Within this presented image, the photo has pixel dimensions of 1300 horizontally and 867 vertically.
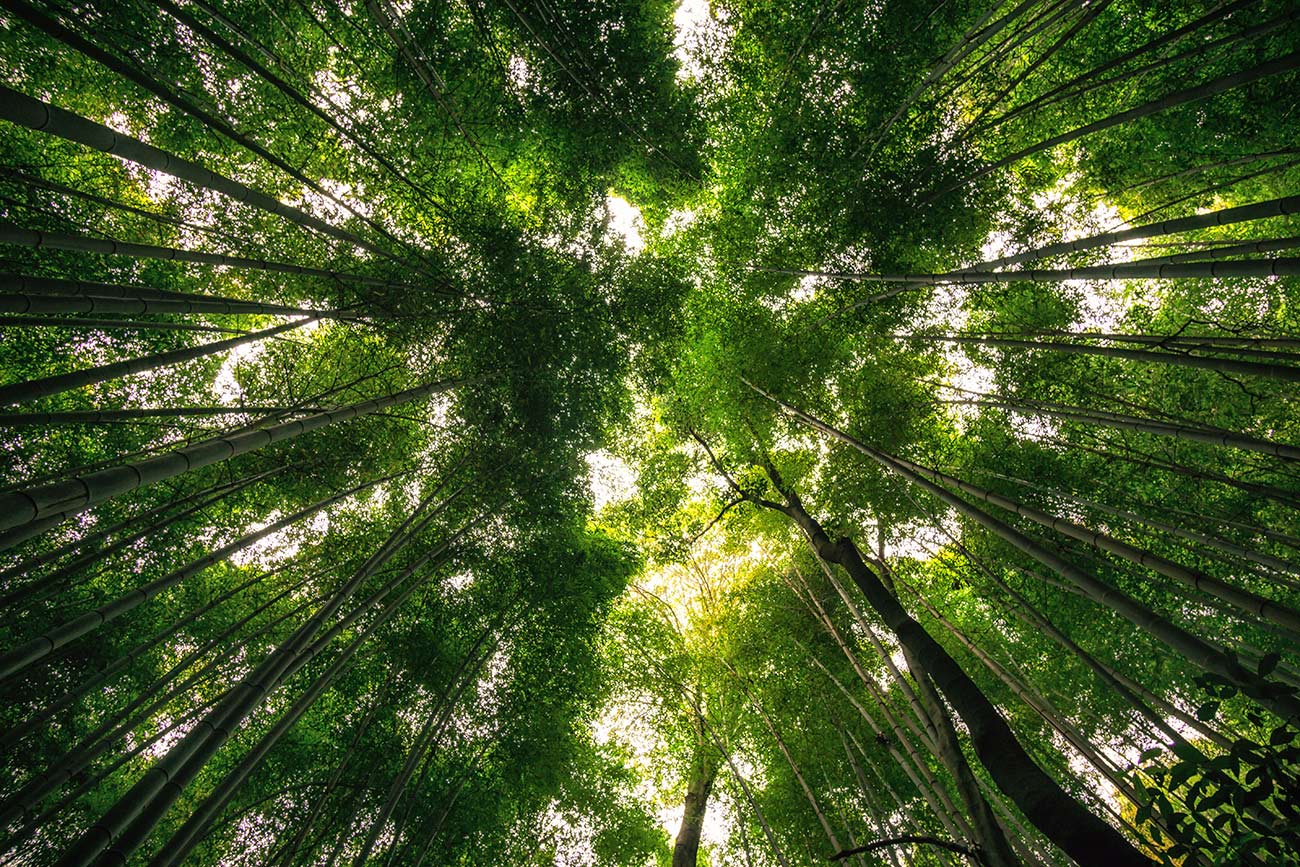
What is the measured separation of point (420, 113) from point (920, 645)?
5500mm

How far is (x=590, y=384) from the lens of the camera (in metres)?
5.45

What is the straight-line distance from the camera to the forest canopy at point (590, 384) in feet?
13.4

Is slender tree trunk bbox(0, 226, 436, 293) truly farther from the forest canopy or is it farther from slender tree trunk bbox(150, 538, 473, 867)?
slender tree trunk bbox(150, 538, 473, 867)

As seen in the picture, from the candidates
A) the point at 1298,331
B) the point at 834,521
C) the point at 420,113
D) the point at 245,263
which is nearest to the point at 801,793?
the point at 834,521

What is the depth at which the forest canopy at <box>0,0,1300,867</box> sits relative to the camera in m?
4.08

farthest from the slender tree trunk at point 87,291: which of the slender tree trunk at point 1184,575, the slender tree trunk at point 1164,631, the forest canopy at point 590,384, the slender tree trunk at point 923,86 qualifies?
the slender tree trunk at point 923,86

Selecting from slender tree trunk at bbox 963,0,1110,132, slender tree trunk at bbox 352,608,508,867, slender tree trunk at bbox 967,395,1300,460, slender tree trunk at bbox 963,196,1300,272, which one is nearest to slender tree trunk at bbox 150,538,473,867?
slender tree trunk at bbox 352,608,508,867

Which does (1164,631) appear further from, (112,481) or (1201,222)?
(112,481)

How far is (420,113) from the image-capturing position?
175 inches

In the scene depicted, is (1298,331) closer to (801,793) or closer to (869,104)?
(869,104)

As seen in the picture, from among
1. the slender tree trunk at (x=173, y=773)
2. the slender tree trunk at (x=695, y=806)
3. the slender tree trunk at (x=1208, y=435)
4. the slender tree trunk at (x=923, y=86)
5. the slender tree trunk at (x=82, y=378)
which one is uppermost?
the slender tree trunk at (x=923, y=86)

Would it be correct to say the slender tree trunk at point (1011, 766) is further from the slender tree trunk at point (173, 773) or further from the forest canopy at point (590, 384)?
the slender tree trunk at point (173, 773)

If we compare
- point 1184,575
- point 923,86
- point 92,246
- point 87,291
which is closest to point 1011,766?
point 1184,575

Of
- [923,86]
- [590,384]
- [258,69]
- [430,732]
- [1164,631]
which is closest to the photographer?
[1164,631]
